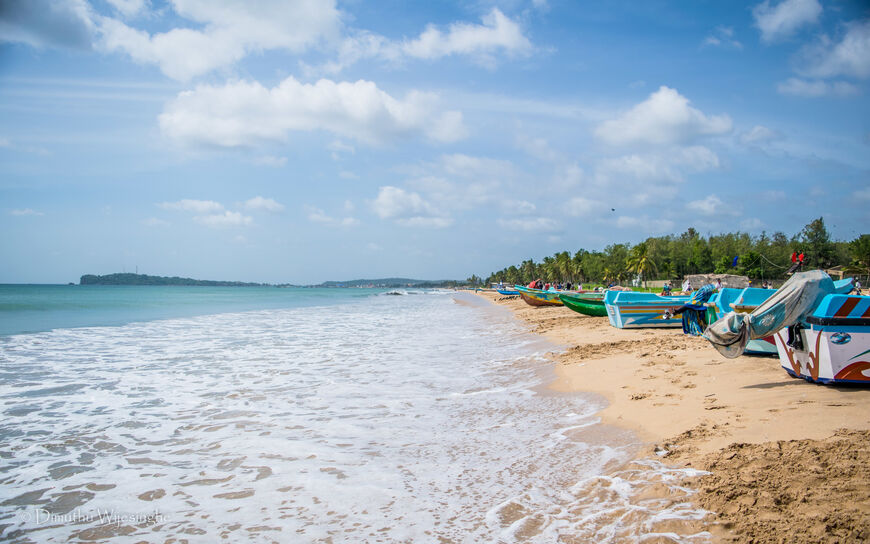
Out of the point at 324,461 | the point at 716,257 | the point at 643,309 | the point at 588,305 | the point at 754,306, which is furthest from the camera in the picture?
the point at 716,257

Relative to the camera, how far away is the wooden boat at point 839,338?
590 cm

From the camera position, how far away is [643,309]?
54.7 feet

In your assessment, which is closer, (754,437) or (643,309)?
(754,437)

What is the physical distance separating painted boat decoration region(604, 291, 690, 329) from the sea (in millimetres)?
7368

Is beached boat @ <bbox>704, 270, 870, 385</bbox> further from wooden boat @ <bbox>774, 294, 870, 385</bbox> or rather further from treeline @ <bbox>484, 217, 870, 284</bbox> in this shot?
treeline @ <bbox>484, 217, 870, 284</bbox>

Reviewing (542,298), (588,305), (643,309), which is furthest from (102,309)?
(643,309)

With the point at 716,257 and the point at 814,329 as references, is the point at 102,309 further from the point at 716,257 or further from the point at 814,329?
the point at 716,257

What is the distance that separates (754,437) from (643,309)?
492 inches

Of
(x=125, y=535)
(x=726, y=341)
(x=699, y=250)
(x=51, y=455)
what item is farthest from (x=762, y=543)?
(x=699, y=250)

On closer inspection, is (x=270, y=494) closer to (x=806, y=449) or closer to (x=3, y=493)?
(x=3, y=493)

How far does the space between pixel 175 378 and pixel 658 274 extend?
105 meters

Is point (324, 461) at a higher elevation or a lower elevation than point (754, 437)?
lower

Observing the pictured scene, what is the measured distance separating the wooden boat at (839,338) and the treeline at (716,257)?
65.5 metres

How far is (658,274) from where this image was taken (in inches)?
3976
